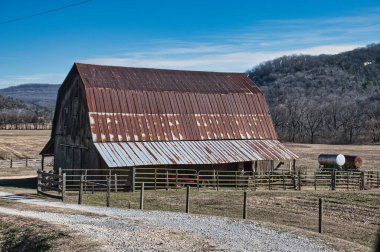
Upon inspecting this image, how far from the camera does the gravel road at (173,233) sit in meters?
13.2

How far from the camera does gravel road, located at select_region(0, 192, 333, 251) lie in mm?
13228

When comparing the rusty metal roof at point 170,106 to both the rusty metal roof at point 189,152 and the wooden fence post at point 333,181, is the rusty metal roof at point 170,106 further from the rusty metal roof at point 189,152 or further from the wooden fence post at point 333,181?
the wooden fence post at point 333,181

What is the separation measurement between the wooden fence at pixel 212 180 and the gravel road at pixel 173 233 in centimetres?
854

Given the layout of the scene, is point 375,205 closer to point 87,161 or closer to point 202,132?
point 202,132

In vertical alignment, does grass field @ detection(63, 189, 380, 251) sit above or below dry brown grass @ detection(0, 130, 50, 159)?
below

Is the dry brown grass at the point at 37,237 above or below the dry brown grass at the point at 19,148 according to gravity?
below

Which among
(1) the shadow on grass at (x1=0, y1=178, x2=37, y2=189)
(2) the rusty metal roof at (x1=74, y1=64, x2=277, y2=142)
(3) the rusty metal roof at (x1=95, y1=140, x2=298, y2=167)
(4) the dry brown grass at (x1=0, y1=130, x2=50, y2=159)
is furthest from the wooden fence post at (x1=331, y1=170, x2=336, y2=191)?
(4) the dry brown grass at (x1=0, y1=130, x2=50, y2=159)

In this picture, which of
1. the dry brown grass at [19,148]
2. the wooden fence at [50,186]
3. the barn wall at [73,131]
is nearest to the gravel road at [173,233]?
the wooden fence at [50,186]

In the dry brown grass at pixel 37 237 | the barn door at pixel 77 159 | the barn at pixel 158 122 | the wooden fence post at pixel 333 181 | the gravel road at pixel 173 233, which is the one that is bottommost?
the dry brown grass at pixel 37 237

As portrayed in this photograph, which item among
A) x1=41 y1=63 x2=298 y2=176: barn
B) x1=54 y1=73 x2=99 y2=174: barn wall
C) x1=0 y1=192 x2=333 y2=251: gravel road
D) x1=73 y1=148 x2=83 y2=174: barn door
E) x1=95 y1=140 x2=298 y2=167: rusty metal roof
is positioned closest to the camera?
x1=0 y1=192 x2=333 y2=251: gravel road

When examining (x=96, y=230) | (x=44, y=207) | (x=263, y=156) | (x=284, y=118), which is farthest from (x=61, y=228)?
(x=284, y=118)

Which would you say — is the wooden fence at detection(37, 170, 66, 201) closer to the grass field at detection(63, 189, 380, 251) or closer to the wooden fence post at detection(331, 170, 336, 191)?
the grass field at detection(63, 189, 380, 251)

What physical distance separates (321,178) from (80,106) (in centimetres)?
1677

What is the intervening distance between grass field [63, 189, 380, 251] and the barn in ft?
11.4
